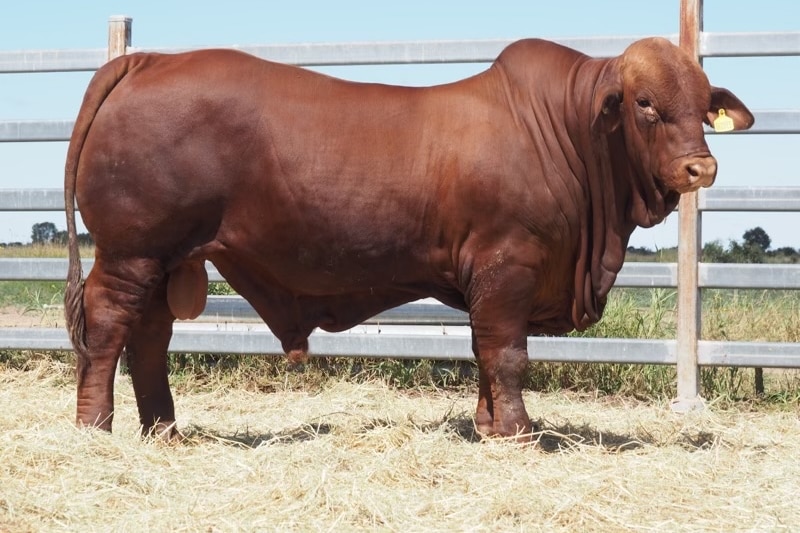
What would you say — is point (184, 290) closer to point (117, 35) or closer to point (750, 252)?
point (117, 35)

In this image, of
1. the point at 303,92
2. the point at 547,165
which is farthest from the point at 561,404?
the point at 303,92

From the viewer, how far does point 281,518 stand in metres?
3.82

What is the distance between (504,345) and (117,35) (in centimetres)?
372

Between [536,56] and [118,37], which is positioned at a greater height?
[118,37]

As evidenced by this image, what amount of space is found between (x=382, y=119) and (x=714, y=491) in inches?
85.3

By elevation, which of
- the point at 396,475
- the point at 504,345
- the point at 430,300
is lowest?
the point at 396,475

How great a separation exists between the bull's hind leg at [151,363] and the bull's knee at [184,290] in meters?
0.09

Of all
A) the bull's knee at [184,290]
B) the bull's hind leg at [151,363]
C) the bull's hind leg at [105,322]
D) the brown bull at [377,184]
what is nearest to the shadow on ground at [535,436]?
→ the bull's hind leg at [151,363]

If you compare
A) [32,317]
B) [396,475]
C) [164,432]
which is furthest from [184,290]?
[32,317]

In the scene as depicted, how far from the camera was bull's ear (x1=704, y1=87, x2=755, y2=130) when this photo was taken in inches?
201

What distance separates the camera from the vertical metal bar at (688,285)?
21.1 feet

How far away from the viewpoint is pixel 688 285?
6.45m

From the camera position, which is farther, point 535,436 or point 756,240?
point 756,240

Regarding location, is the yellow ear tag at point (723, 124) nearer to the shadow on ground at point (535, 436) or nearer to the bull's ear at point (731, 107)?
the bull's ear at point (731, 107)
